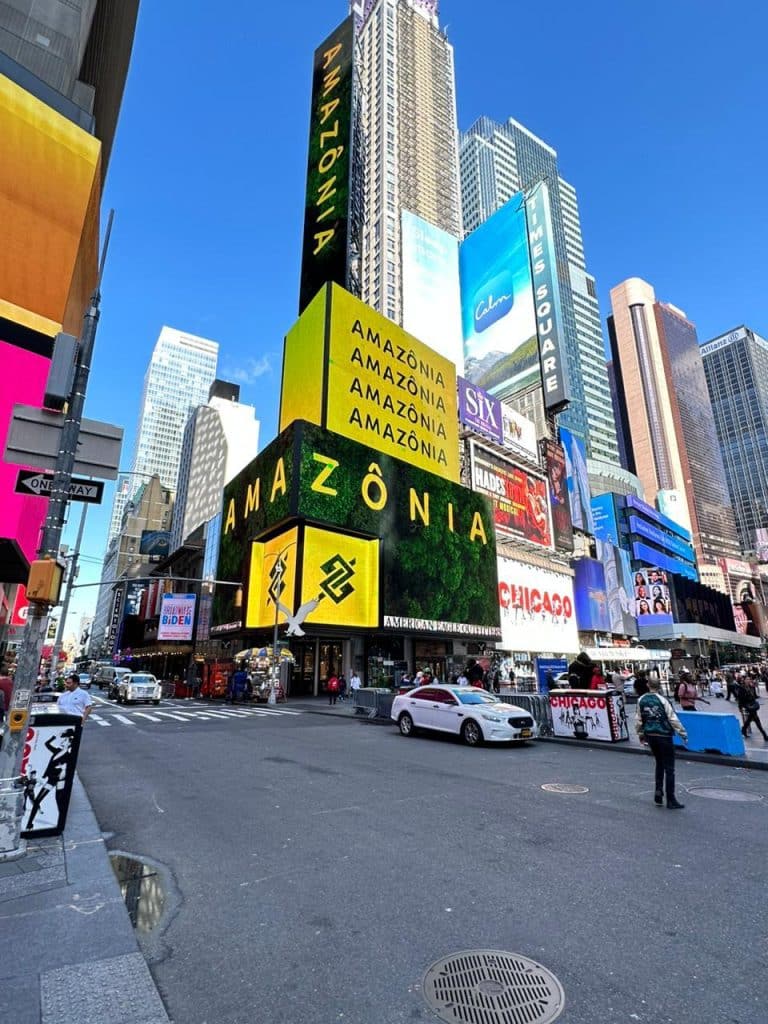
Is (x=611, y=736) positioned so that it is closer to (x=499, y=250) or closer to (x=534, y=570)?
(x=534, y=570)

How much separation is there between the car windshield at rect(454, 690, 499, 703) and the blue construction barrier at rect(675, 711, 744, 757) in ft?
15.8

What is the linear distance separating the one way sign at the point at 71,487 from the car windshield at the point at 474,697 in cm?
1143

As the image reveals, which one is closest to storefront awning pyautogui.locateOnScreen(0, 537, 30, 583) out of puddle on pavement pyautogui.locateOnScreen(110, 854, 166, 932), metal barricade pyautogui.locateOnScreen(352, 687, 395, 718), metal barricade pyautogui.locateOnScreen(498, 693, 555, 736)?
metal barricade pyautogui.locateOnScreen(352, 687, 395, 718)

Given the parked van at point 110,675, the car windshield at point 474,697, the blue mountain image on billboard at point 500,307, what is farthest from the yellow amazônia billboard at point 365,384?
the blue mountain image on billboard at point 500,307

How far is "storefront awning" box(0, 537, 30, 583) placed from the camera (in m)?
16.7

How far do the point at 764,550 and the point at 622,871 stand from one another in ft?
280

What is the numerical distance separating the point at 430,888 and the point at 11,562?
18.6 meters

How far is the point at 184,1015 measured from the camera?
2.96m

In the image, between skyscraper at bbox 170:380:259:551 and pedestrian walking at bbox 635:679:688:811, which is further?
skyscraper at bbox 170:380:259:551

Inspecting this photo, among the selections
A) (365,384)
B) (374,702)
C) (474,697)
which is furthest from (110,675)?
(474,697)

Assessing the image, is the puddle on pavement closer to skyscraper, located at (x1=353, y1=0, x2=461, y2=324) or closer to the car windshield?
the car windshield

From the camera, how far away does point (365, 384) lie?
43.2m

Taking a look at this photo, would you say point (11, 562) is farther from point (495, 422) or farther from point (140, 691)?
point (495, 422)

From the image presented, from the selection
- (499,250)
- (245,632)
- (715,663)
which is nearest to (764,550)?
(715,663)
